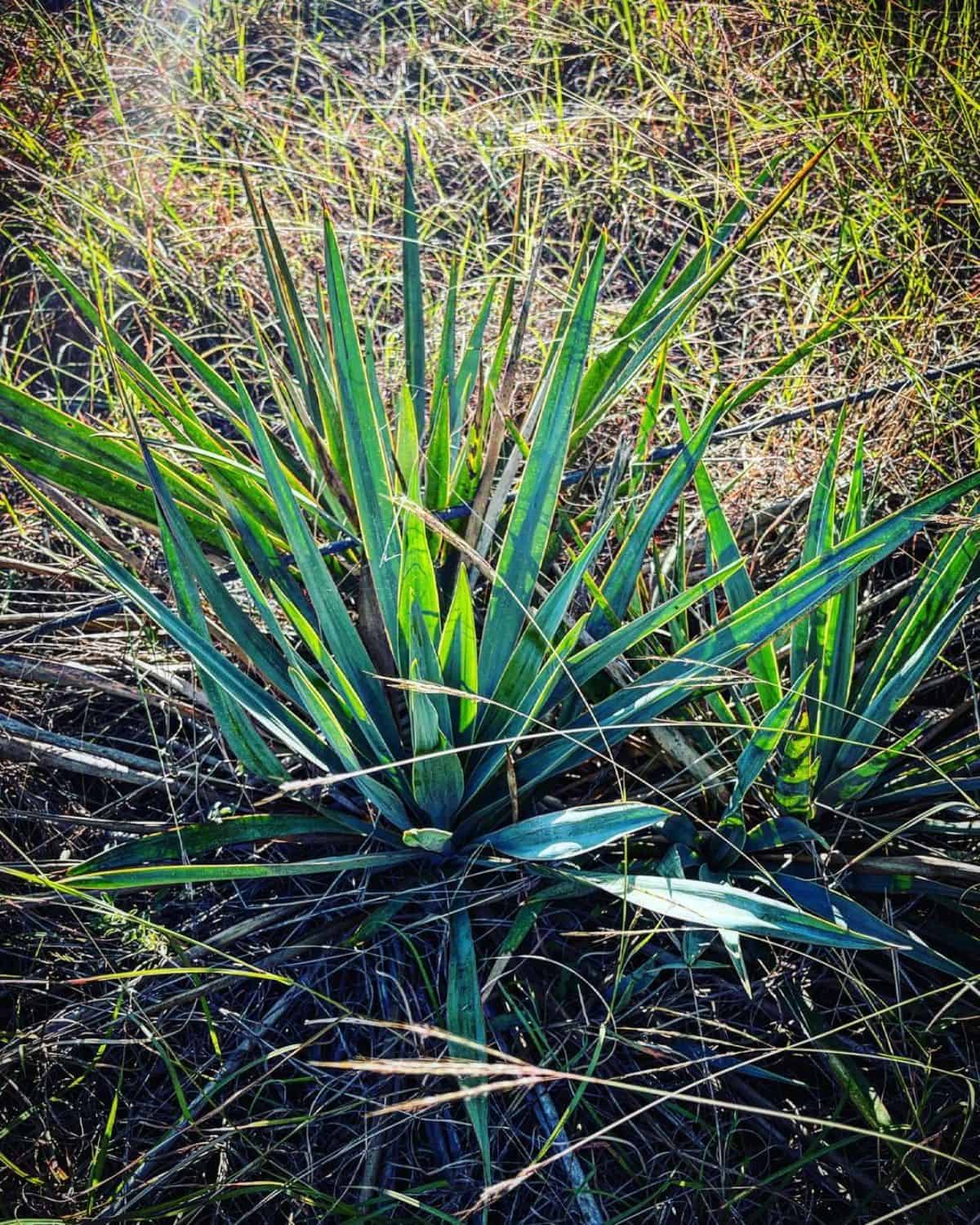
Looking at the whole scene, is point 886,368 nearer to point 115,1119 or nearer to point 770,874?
point 770,874

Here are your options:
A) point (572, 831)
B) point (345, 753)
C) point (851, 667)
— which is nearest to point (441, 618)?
point (345, 753)

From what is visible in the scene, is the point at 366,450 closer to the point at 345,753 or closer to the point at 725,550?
the point at 345,753

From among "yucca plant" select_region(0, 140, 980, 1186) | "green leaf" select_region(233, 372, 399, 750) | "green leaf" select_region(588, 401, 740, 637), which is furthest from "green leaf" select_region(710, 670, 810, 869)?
"green leaf" select_region(233, 372, 399, 750)

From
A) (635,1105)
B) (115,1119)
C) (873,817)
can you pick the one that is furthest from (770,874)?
(115,1119)

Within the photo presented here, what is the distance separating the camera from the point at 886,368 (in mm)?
1700

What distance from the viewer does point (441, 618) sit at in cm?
119

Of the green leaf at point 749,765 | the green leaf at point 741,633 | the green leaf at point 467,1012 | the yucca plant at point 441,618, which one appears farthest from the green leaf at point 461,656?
the green leaf at point 749,765

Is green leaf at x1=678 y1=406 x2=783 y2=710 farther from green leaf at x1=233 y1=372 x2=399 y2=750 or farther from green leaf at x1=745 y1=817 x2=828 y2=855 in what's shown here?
green leaf at x1=233 y1=372 x2=399 y2=750

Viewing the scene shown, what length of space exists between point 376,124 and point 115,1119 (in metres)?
2.19

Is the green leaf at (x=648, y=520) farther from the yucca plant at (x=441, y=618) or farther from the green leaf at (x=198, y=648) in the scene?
the green leaf at (x=198, y=648)

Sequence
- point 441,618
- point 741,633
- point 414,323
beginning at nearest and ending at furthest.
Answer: point 741,633 → point 441,618 → point 414,323

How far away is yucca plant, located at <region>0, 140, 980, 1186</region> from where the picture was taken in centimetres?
102

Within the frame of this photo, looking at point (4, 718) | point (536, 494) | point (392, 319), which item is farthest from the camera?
point (392, 319)

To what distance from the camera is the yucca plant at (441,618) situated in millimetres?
1021
